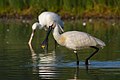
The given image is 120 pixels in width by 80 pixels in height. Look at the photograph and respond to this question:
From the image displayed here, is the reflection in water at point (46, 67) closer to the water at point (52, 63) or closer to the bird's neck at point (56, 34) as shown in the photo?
the water at point (52, 63)

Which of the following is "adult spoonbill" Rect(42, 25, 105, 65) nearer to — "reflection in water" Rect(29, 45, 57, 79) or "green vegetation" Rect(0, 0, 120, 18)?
"reflection in water" Rect(29, 45, 57, 79)

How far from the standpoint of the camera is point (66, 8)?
35.2 meters

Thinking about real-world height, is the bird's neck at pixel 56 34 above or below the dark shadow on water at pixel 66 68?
above

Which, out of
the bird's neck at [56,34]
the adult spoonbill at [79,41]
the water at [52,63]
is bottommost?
the water at [52,63]

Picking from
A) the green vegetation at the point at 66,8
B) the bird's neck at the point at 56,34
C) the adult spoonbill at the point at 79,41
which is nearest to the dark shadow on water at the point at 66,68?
the adult spoonbill at the point at 79,41

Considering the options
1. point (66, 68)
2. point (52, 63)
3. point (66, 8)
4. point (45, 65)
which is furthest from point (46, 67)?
point (66, 8)

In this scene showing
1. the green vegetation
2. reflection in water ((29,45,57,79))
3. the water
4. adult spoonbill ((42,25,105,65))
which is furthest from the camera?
the green vegetation

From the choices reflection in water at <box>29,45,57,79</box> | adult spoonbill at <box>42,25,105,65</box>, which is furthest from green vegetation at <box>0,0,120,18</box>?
adult spoonbill at <box>42,25,105,65</box>

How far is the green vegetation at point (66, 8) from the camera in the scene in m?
34.9

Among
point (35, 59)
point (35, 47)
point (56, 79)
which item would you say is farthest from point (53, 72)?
point (35, 47)

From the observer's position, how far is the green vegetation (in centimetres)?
3494

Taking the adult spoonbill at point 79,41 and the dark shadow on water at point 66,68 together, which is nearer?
the dark shadow on water at point 66,68

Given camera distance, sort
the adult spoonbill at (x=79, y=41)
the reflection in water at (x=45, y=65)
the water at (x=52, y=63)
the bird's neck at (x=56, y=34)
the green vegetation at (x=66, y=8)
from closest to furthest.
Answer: the water at (x=52, y=63) < the reflection in water at (x=45, y=65) < the adult spoonbill at (x=79, y=41) < the bird's neck at (x=56, y=34) < the green vegetation at (x=66, y=8)

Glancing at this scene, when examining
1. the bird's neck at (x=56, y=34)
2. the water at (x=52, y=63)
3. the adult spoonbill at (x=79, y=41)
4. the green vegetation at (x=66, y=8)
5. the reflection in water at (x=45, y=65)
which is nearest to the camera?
the water at (x=52, y=63)
